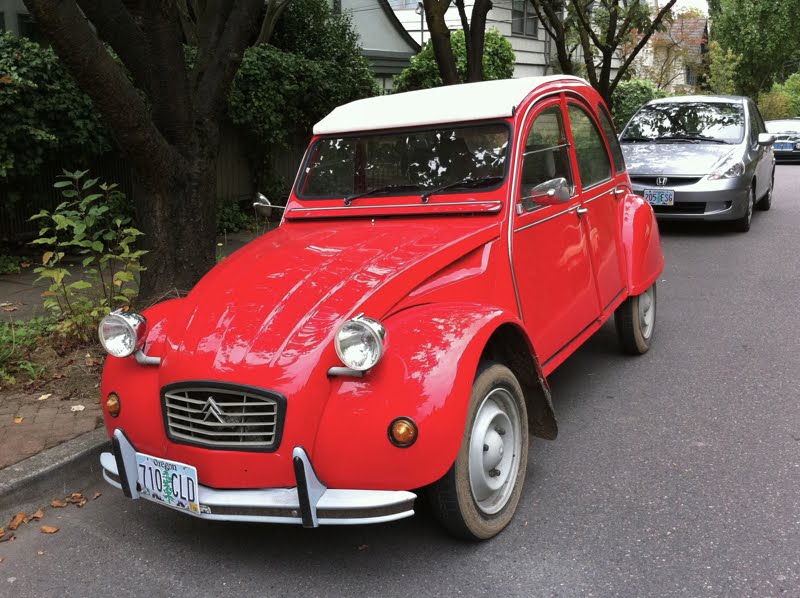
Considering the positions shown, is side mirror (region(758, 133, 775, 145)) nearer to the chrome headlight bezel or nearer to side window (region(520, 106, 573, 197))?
the chrome headlight bezel

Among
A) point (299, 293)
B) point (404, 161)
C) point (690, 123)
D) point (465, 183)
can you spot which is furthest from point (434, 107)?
point (690, 123)

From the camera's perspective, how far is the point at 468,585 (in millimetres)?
3094

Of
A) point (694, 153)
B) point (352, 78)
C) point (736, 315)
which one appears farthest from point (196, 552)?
point (352, 78)

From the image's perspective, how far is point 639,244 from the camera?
5.59 meters

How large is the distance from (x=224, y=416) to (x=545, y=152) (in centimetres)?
249

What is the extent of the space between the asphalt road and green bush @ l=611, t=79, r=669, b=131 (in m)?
21.6

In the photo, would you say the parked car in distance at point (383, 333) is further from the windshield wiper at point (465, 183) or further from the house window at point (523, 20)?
the house window at point (523, 20)

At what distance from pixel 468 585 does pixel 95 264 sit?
470 cm

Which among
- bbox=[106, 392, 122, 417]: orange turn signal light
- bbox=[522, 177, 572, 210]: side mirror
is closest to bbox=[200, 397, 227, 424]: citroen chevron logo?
bbox=[106, 392, 122, 417]: orange turn signal light

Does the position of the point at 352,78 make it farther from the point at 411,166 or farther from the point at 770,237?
the point at 411,166

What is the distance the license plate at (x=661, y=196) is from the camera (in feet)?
34.6

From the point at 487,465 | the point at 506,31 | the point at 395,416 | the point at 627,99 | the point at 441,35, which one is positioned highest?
the point at 506,31

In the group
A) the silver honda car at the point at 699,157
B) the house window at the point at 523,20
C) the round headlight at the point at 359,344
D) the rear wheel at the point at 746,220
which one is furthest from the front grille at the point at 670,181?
the house window at the point at 523,20

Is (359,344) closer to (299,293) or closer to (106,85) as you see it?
(299,293)
